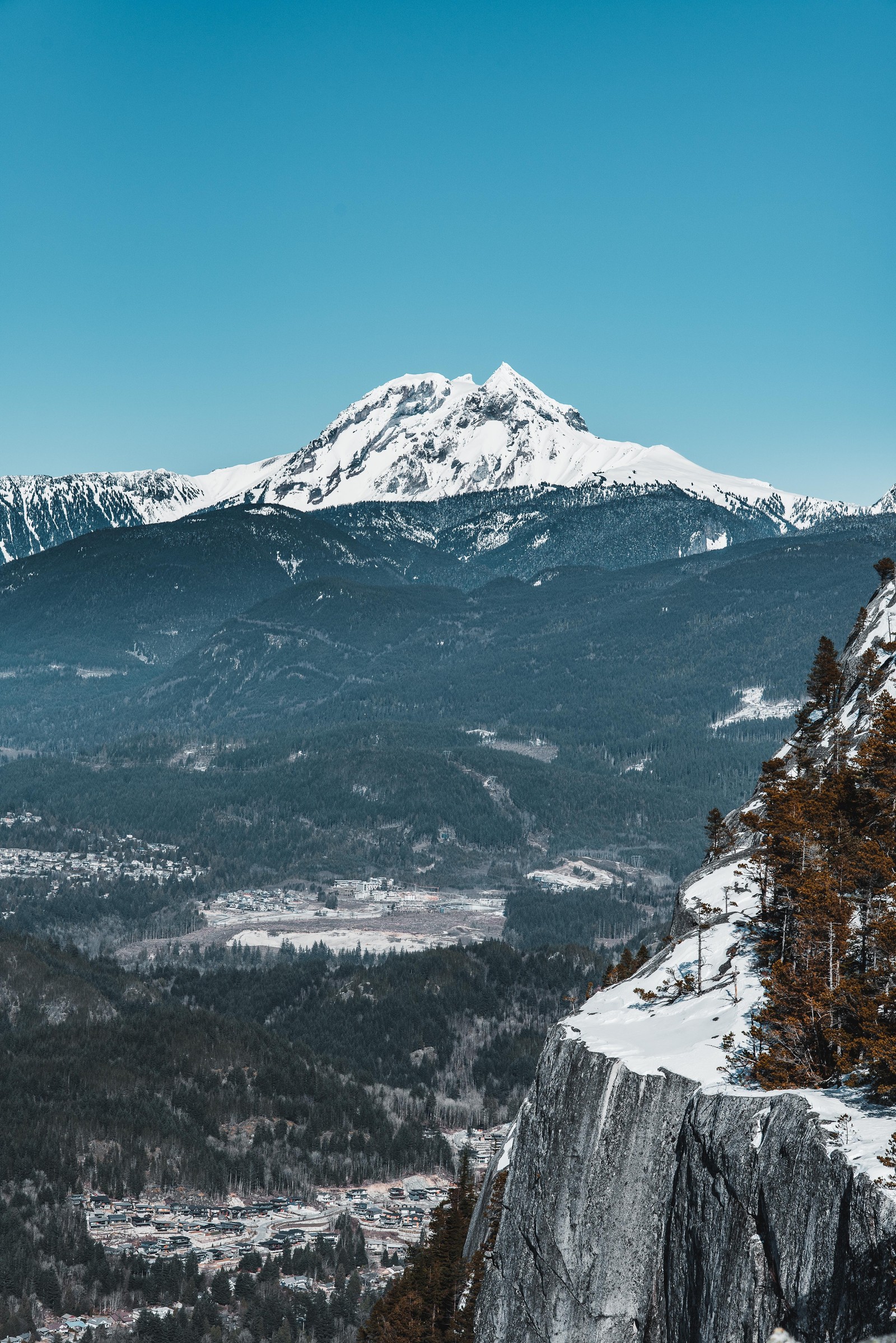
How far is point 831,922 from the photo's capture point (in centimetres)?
6100

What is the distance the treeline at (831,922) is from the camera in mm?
54531

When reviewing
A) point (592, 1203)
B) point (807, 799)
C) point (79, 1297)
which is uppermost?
point (807, 799)

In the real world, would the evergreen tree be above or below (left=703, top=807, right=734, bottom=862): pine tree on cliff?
below

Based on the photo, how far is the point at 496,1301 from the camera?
231 ft

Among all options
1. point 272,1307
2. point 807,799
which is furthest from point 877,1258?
point 272,1307

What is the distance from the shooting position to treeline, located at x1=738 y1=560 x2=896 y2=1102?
54.5m

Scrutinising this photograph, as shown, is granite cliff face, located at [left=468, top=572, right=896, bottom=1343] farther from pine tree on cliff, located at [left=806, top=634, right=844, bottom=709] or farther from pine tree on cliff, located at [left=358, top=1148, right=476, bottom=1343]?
pine tree on cliff, located at [left=806, top=634, right=844, bottom=709]

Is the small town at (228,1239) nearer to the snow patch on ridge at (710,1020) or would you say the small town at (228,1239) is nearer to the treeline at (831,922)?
the snow patch on ridge at (710,1020)

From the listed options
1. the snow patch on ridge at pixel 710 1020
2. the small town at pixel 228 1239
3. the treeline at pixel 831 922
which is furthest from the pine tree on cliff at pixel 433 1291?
the small town at pixel 228 1239

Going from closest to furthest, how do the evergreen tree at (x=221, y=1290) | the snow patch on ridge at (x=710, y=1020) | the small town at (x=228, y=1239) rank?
the snow patch on ridge at (x=710, y=1020)
the evergreen tree at (x=221, y=1290)
the small town at (x=228, y=1239)

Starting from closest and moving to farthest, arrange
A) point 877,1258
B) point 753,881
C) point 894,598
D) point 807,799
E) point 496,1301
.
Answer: point 877,1258 → point 496,1301 → point 807,799 → point 753,881 → point 894,598

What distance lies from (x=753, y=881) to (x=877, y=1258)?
1785 inches

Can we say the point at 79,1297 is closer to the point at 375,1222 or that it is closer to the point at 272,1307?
the point at 272,1307

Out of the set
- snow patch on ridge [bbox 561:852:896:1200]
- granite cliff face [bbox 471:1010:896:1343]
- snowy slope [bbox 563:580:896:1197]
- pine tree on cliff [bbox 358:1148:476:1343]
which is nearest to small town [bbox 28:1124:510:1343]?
pine tree on cliff [bbox 358:1148:476:1343]
